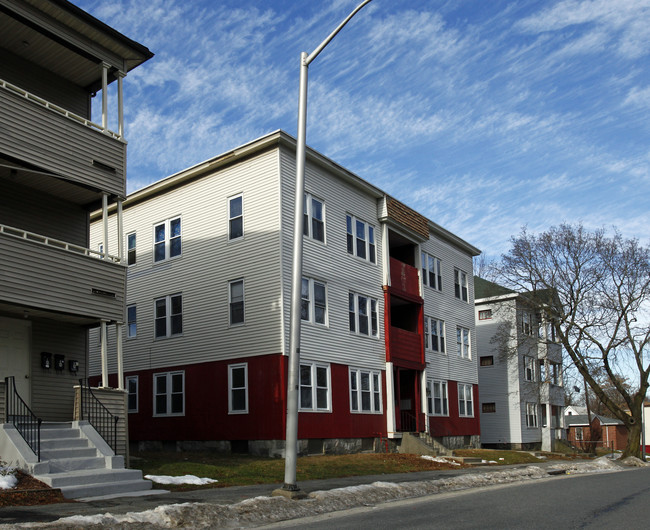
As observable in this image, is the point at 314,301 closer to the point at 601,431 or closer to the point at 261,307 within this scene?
the point at 261,307

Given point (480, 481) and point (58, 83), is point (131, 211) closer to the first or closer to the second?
point (58, 83)

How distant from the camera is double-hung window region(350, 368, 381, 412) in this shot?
27.5m

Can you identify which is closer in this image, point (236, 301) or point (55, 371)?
point (55, 371)

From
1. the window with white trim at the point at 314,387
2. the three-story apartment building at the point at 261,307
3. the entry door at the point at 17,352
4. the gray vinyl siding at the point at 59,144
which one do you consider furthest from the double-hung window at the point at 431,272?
the entry door at the point at 17,352

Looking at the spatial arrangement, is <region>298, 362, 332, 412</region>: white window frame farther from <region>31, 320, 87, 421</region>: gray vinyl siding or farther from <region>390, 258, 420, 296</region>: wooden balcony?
<region>31, 320, 87, 421</region>: gray vinyl siding

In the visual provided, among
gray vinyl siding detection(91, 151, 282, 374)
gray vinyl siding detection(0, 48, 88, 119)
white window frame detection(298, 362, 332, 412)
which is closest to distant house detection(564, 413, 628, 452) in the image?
white window frame detection(298, 362, 332, 412)

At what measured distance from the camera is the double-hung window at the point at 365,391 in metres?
27.5

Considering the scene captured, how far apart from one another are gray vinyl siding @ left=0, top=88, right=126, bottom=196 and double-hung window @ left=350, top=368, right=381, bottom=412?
1273 centimetres

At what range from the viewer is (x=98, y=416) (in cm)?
1716

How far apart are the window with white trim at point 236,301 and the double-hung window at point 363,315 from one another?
4.72m

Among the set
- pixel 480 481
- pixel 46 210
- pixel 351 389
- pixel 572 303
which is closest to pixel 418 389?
pixel 351 389

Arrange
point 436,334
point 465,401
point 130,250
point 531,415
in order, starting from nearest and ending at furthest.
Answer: point 130,250 < point 436,334 < point 465,401 < point 531,415

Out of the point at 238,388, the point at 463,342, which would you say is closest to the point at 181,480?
the point at 238,388

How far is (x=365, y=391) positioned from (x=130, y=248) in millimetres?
11660
